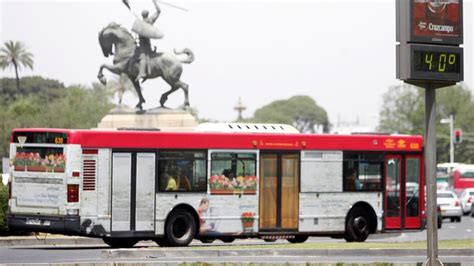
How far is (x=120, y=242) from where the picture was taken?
29828 mm

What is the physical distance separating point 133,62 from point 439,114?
7649 centimetres

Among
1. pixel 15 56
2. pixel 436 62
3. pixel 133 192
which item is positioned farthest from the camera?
pixel 15 56

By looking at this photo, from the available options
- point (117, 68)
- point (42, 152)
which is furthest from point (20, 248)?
point (117, 68)

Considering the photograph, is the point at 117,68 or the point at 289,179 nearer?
the point at 289,179

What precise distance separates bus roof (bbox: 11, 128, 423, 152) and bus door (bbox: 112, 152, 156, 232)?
33 cm

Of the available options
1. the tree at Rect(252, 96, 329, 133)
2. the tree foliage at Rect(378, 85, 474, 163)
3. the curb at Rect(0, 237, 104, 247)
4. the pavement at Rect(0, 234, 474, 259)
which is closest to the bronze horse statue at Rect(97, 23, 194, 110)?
the curb at Rect(0, 237, 104, 247)

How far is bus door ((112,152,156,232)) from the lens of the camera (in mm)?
28000

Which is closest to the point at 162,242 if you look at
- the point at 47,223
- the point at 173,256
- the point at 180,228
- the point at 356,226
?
the point at 180,228

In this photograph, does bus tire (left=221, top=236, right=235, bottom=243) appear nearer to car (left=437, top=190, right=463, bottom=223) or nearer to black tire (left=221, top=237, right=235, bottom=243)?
black tire (left=221, top=237, right=235, bottom=243)

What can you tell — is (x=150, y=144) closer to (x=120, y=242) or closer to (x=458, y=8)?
(x=120, y=242)

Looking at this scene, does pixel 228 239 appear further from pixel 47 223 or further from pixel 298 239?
pixel 47 223

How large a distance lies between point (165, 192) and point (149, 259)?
20.9 ft

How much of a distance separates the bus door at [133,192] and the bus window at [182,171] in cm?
36

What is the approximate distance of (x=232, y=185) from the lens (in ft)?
98.8
